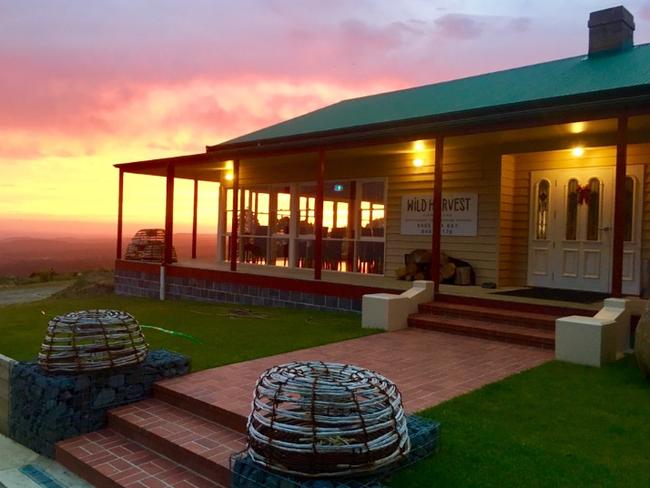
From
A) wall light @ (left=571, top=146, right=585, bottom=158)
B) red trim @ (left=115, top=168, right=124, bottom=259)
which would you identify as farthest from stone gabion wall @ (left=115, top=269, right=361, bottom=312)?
wall light @ (left=571, top=146, right=585, bottom=158)

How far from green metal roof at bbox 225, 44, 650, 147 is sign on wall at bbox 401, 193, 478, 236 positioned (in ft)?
5.43

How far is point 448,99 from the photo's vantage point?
36.4 feet

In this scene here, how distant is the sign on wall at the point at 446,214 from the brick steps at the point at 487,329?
2.83 meters

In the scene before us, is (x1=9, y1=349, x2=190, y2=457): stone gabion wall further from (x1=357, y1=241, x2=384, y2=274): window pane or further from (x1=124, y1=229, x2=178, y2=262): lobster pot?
(x1=124, y1=229, x2=178, y2=262): lobster pot

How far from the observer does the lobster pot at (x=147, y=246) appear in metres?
14.0

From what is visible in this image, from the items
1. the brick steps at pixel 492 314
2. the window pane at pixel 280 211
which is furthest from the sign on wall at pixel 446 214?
the window pane at pixel 280 211

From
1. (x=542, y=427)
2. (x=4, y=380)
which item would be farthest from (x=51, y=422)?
(x=542, y=427)

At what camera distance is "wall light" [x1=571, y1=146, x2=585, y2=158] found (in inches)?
348

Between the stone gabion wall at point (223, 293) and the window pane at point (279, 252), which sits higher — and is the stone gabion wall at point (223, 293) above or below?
below

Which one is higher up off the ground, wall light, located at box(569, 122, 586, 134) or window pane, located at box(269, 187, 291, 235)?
wall light, located at box(569, 122, 586, 134)

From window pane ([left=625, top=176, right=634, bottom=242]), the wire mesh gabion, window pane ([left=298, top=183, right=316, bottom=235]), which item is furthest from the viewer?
window pane ([left=298, top=183, right=316, bottom=235])

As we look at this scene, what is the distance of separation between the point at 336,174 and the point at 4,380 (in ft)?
27.7

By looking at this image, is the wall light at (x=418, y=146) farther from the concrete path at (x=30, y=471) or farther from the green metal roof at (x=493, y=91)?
the concrete path at (x=30, y=471)

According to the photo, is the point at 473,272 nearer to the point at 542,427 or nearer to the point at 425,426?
the point at 542,427
